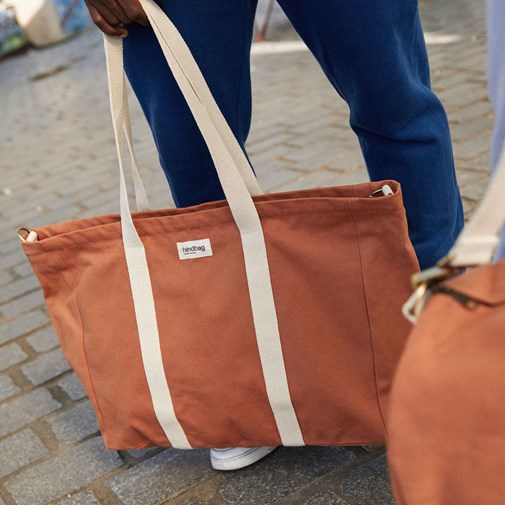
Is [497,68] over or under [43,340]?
over

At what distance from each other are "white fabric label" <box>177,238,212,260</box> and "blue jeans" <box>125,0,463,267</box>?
267 mm

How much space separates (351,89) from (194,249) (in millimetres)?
474

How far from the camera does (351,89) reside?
1.64m

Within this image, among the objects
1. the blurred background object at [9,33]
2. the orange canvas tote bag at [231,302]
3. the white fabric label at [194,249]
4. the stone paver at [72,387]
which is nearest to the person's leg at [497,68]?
the orange canvas tote bag at [231,302]

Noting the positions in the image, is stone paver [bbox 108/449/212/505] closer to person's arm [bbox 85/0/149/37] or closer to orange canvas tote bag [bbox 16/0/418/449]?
orange canvas tote bag [bbox 16/0/418/449]

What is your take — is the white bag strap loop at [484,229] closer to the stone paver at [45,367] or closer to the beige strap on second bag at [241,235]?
the beige strap on second bag at [241,235]

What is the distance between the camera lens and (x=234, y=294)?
5.32ft

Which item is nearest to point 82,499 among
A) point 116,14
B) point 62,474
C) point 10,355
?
point 62,474

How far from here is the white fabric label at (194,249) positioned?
63.9 inches

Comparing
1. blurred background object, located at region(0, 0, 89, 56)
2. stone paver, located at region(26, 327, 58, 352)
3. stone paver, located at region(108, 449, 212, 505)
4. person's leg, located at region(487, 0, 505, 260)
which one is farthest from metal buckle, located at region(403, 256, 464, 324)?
blurred background object, located at region(0, 0, 89, 56)

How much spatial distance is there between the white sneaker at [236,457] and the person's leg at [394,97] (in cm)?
61

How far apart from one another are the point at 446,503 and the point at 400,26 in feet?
3.30

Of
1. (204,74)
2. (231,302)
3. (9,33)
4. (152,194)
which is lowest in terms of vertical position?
(9,33)

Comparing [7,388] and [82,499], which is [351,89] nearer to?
[82,499]
